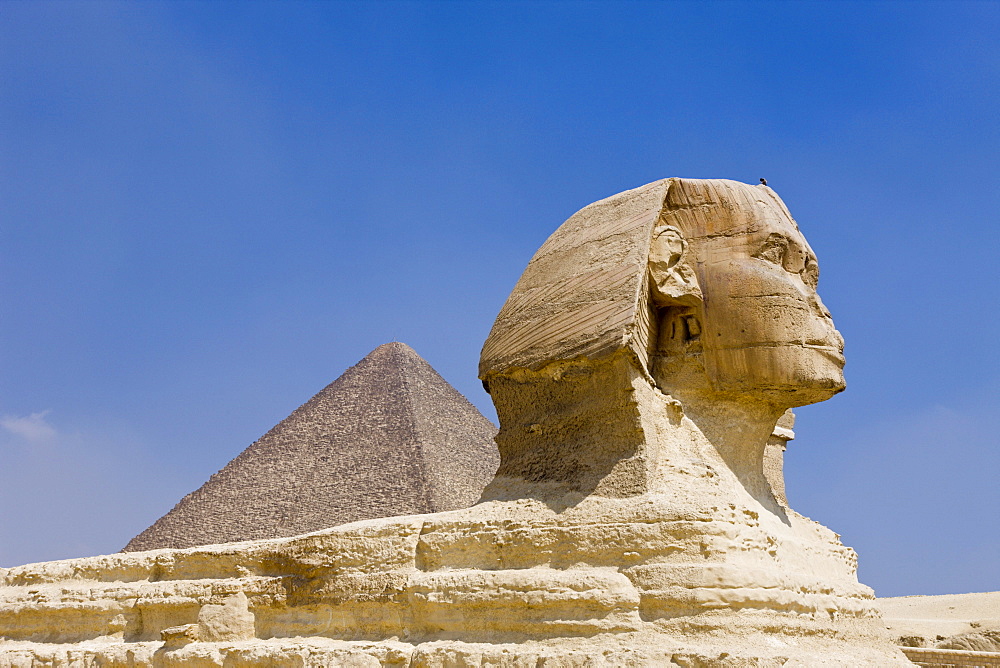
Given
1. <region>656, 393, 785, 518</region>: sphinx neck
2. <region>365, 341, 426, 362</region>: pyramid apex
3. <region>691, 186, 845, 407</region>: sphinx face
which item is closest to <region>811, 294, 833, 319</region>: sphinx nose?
<region>691, 186, 845, 407</region>: sphinx face

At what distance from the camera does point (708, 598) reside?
157 inches

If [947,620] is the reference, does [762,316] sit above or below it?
below

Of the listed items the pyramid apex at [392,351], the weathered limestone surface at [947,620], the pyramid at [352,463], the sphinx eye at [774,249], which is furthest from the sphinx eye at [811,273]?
the pyramid apex at [392,351]

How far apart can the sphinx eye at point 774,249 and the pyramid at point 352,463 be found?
207 ft

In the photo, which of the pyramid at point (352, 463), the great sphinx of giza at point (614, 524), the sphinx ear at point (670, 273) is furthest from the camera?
the pyramid at point (352, 463)

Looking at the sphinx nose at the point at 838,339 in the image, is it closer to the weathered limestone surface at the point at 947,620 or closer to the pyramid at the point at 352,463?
the weathered limestone surface at the point at 947,620

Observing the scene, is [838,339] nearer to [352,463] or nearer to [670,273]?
[670,273]

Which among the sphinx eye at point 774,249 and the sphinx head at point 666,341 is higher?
the sphinx eye at point 774,249

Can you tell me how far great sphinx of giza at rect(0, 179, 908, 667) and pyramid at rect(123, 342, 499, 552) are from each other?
62.4 meters

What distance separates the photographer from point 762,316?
188 inches

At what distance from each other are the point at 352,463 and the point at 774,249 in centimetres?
7153

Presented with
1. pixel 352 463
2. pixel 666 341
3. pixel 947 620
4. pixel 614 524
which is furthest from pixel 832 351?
pixel 352 463

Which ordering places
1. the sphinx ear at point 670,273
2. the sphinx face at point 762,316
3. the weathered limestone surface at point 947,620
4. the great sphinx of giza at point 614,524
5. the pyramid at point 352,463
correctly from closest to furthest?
the great sphinx of giza at point 614,524
the sphinx face at point 762,316
the sphinx ear at point 670,273
the weathered limestone surface at point 947,620
the pyramid at point 352,463

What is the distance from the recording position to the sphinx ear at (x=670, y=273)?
4.87 metres
